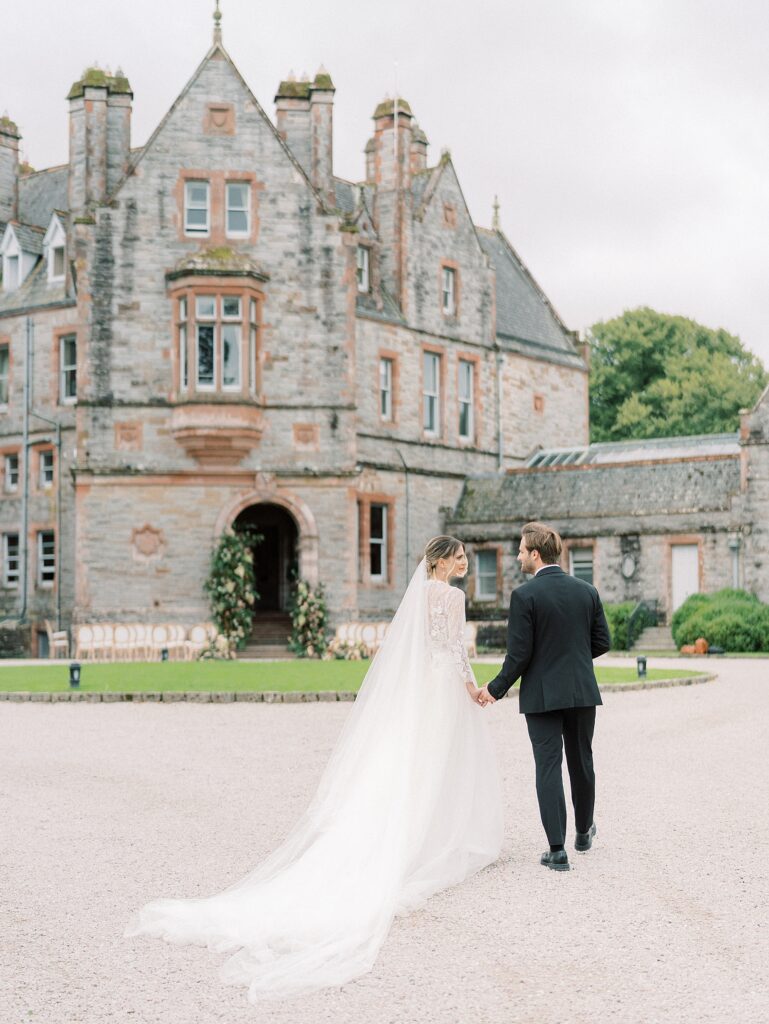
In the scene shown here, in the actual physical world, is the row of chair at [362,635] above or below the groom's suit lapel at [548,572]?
below

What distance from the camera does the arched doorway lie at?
35.9 m

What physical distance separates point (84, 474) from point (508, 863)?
26.0 meters

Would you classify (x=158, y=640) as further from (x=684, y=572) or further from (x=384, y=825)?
(x=384, y=825)

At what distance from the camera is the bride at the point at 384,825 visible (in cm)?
617

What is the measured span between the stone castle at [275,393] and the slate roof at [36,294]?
0.34 feet

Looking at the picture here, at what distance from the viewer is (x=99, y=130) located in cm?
3403

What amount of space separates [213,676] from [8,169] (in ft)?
77.6

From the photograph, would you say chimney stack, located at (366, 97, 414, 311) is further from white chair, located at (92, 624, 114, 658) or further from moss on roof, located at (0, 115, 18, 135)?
white chair, located at (92, 624, 114, 658)

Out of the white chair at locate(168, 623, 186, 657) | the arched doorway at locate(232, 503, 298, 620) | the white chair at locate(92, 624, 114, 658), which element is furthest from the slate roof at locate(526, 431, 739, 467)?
the white chair at locate(92, 624, 114, 658)

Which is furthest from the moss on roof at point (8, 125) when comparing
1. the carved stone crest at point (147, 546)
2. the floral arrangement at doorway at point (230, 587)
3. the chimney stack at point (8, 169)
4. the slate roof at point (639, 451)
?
the slate roof at point (639, 451)

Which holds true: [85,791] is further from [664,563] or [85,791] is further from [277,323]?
[664,563]

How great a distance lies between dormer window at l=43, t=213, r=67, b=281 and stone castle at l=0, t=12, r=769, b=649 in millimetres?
94

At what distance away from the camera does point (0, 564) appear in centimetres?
3819

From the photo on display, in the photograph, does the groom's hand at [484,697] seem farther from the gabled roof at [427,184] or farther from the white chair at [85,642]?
the gabled roof at [427,184]
